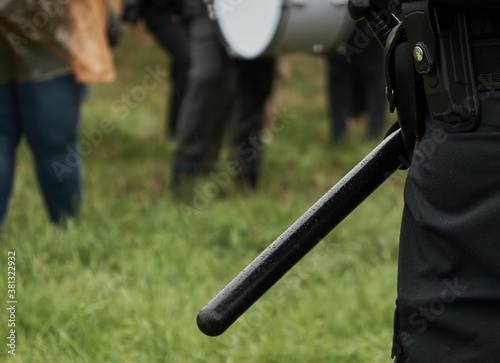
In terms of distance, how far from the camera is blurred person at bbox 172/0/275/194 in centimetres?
388

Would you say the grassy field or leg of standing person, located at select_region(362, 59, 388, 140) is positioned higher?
the grassy field

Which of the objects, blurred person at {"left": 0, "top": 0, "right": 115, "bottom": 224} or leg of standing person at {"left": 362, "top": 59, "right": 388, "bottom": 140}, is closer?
blurred person at {"left": 0, "top": 0, "right": 115, "bottom": 224}

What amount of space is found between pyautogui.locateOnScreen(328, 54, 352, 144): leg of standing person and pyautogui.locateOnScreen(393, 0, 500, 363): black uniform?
15.9ft

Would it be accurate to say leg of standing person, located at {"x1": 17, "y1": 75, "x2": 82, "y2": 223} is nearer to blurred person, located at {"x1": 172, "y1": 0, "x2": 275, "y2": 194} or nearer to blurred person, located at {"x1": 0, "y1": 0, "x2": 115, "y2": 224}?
blurred person, located at {"x1": 0, "y1": 0, "x2": 115, "y2": 224}

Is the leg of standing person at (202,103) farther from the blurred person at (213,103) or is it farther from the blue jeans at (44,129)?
the blue jeans at (44,129)

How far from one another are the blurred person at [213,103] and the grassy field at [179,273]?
189mm

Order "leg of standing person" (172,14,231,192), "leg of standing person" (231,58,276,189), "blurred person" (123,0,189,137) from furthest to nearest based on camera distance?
1. "blurred person" (123,0,189,137)
2. "leg of standing person" (231,58,276,189)
3. "leg of standing person" (172,14,231,192)

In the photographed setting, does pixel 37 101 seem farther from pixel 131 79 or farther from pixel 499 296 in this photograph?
pixel 131 79

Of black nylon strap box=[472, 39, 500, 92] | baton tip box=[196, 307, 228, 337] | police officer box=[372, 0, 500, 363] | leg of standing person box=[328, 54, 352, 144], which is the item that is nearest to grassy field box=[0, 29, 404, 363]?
baton tip box=[196, 307, 228, 337]

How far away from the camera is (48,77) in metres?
2.84

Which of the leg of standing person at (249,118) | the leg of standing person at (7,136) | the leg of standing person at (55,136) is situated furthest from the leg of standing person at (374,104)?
the leg of standing person at (7,136)

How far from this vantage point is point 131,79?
991 centimetres

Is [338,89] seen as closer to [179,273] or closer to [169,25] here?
[169,25]

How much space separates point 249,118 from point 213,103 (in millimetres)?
258
